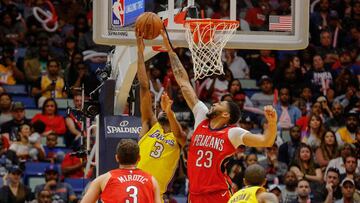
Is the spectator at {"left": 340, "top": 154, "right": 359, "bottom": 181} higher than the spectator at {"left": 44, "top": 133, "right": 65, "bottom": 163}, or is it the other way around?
the spectator at {"left": 44, "top": 133, "right": 65, "bottom": 163}

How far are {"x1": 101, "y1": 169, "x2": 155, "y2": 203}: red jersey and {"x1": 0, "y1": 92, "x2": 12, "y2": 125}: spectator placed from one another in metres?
7.70

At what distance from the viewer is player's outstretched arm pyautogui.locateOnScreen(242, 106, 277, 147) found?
1005 cm

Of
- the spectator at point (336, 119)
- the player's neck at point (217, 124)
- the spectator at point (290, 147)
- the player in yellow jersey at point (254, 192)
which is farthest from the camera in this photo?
the spectator at point (336, 119)

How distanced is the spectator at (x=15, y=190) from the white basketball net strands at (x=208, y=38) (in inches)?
187

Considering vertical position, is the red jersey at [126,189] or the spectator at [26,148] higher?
the red jersey at [126,189]

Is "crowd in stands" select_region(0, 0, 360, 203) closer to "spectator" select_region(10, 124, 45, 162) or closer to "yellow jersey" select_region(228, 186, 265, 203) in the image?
"spectator" select_region(10, 124, 45, 162)

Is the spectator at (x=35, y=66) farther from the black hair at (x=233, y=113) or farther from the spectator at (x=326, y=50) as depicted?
the black hair at (x=233, y=113)

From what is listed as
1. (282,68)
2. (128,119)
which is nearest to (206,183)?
(128,119)

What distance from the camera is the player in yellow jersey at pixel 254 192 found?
9.27 m

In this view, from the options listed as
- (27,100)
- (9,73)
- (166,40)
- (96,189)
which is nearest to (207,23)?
(166,40)

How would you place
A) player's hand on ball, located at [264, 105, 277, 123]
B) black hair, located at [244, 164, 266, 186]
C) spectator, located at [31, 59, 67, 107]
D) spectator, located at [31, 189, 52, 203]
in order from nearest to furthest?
black hair, located at [244, 164, 266, 186] < player's hand on ball, located at [264, 105, 277, 123] < spectator, located at [31, 189, 52, 203] < spectator, located at [31, 59, 67, 107]

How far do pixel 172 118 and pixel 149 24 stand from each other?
0.93m

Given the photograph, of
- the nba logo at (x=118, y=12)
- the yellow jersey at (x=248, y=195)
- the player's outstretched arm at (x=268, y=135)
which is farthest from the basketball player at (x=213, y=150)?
the yellow jersey at (x=248, y=195)

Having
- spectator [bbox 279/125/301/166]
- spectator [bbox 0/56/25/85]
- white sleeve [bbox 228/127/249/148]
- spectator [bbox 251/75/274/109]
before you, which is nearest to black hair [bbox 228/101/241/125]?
white sleeve [bbox 228/127/249/148]
